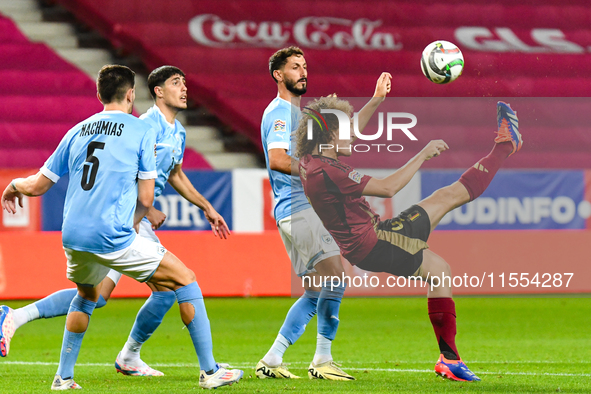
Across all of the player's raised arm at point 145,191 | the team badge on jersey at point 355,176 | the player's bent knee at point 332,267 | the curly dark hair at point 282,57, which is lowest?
the player's bent knee at point 332,267

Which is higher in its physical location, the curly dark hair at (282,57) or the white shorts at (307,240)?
the curly dark hair at (282,57)

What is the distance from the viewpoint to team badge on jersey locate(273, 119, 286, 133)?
16.0 feet

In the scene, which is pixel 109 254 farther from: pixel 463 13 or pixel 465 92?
pixel 463 13

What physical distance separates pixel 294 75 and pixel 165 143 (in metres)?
0.96

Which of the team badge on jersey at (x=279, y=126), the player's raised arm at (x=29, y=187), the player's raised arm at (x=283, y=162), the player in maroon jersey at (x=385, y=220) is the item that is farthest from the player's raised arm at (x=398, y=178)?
the player's raised arm at (x=29, y=187)

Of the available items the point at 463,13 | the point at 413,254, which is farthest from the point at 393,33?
the point at 413,254

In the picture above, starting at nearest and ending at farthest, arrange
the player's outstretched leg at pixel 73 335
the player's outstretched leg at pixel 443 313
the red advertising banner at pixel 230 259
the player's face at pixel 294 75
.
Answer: the player's outstretched leg at pixel 73 335 → the player's outstretched leg at pixel 443 313 → the player's face at pixel 294 75 → the red advertising banner at pixel 230 259

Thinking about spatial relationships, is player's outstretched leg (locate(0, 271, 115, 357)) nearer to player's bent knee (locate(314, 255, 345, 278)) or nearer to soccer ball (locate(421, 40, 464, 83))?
player's bent knee (locate(314, 255, 345, 278))

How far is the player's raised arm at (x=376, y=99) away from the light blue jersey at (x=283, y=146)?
43 centimetres

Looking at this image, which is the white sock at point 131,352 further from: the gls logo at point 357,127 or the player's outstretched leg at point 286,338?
the gls logo at point 357,127

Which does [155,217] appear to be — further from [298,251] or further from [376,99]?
[376,99]

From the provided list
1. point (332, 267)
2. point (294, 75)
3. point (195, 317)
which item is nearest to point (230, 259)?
point (294, 75)

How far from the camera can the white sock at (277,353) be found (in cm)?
486

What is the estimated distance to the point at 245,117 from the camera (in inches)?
551
